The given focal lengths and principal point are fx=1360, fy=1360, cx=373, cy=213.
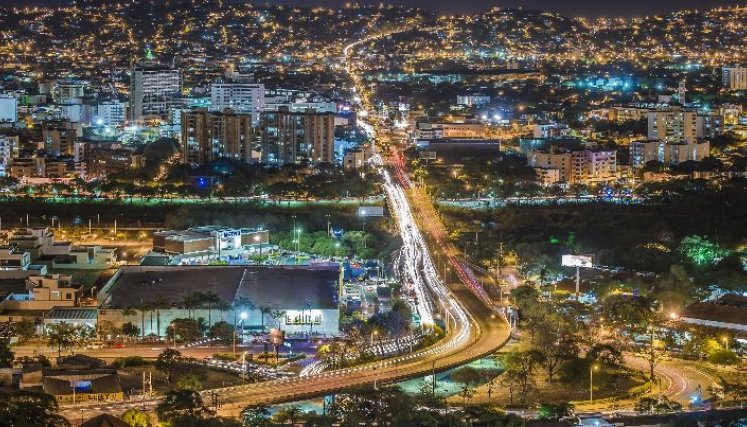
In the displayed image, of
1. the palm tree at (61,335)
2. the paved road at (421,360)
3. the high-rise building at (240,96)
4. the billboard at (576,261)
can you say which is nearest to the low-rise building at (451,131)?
the high-rise building at (240,96)

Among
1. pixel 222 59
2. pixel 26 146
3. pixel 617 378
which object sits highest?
pixel 222 59

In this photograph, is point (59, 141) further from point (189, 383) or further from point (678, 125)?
point (189, 383)

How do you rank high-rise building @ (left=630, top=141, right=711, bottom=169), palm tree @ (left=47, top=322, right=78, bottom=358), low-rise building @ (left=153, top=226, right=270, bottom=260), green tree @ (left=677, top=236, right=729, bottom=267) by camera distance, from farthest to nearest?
high-rise building @ (left=630, top=141, right=711, bottom=169) → low-rise building @ (left=153, top=226, right=270, bottom=260) → green tree @ (left=677, top=236, right=729, bottom=267) → palm tree @ (left=47, top=322, right=78, bottom=358)

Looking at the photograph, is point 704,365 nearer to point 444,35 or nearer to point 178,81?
point 178,81

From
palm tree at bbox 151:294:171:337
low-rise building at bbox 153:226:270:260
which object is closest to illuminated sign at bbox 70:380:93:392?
palm tree at bbox 151:294:171:337

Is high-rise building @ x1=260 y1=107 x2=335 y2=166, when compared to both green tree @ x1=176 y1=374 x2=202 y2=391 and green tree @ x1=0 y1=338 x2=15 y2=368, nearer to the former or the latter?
green tree @ x1=0 y1=338 x2=15 y2=368

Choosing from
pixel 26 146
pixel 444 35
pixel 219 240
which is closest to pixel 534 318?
pixel 219 240

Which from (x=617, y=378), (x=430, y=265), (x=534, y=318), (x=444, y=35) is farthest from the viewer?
(x=444, y=35)
